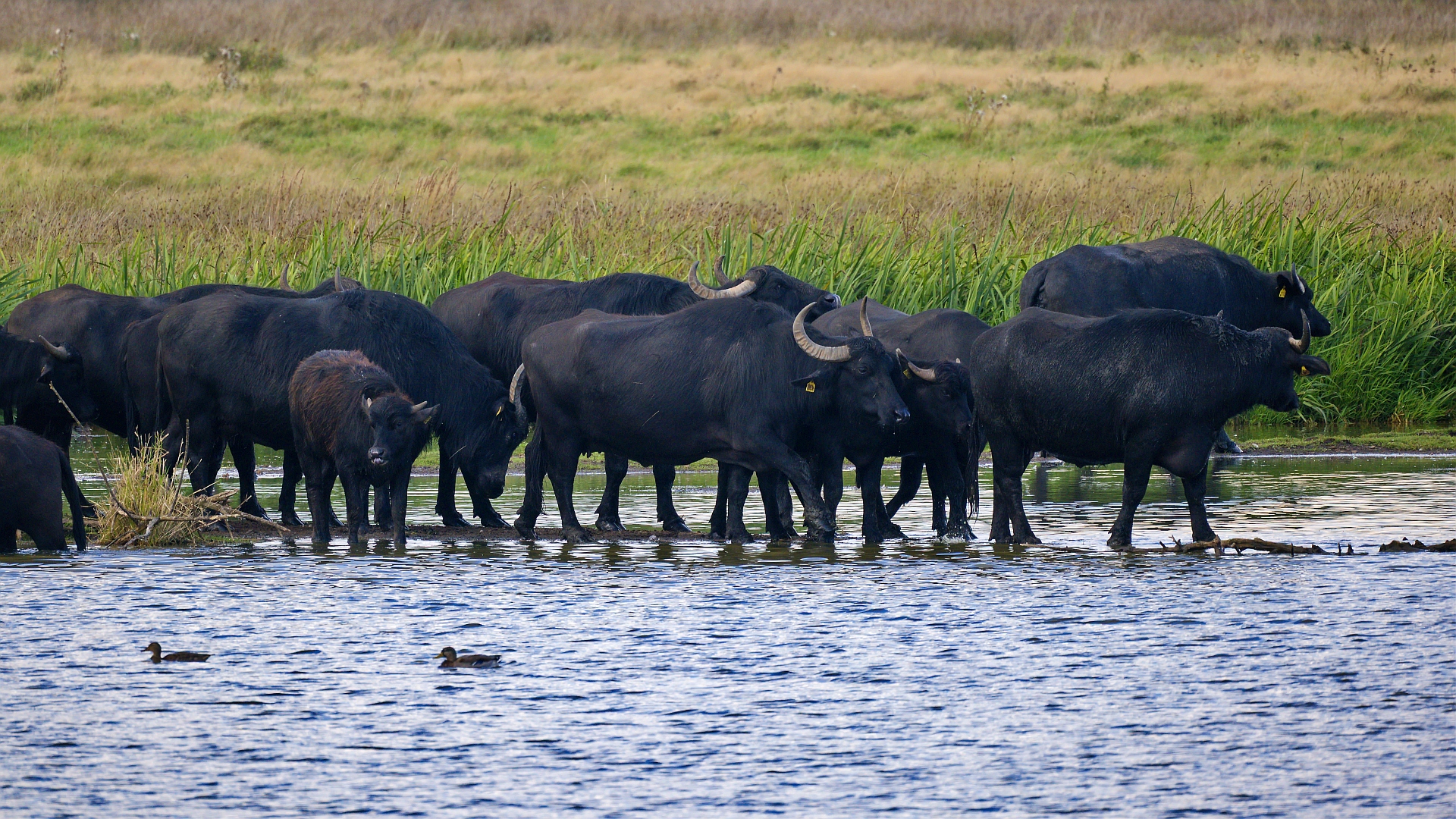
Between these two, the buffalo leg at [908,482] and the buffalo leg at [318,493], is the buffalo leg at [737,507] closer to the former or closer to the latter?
the buffalo leg at [908,482]

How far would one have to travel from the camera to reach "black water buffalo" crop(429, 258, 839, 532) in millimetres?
12633

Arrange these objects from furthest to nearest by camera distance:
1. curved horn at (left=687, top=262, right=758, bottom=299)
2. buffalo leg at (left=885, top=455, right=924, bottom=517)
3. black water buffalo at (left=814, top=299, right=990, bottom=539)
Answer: curved horn at (left=687, top=262, right=758, bottom=299) → buffalo leg at (left=885, top=455, right=924, bottom=517) → black water buffalo at (left=814, top=299, right=990, bottom=539)

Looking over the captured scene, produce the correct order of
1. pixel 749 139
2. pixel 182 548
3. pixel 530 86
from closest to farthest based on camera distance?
1. pixel 182 548
2. pixel 749 139
3. pixel 530 86

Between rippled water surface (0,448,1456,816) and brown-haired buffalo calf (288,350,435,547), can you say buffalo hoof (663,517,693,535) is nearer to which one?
rippled water surface (0,448,1456,816)

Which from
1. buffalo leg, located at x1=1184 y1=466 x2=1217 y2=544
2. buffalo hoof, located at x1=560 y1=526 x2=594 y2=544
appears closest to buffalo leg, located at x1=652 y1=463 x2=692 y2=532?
buffalo hoof, located at x1=560 y1=526 x2=594 y2=544

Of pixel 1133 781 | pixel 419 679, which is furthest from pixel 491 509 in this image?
pixel 1133 781

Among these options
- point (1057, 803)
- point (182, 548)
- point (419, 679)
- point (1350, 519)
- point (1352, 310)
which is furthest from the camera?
point (1352, 310)

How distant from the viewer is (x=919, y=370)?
34.5ft

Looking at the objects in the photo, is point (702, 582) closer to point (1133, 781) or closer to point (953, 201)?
point (1133, 781)

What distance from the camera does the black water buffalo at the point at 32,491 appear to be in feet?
30.7

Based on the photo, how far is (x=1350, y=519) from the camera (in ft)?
35.5

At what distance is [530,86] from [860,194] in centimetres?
1536

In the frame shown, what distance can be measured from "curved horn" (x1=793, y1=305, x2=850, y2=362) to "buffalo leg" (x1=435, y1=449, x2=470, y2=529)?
7.43 feet

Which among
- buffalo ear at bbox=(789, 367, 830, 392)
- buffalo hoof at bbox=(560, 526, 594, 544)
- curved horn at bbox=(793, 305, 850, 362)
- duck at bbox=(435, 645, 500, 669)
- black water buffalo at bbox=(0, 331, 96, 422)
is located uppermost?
curved horn at bbox=(793, 305, 850, 362)
